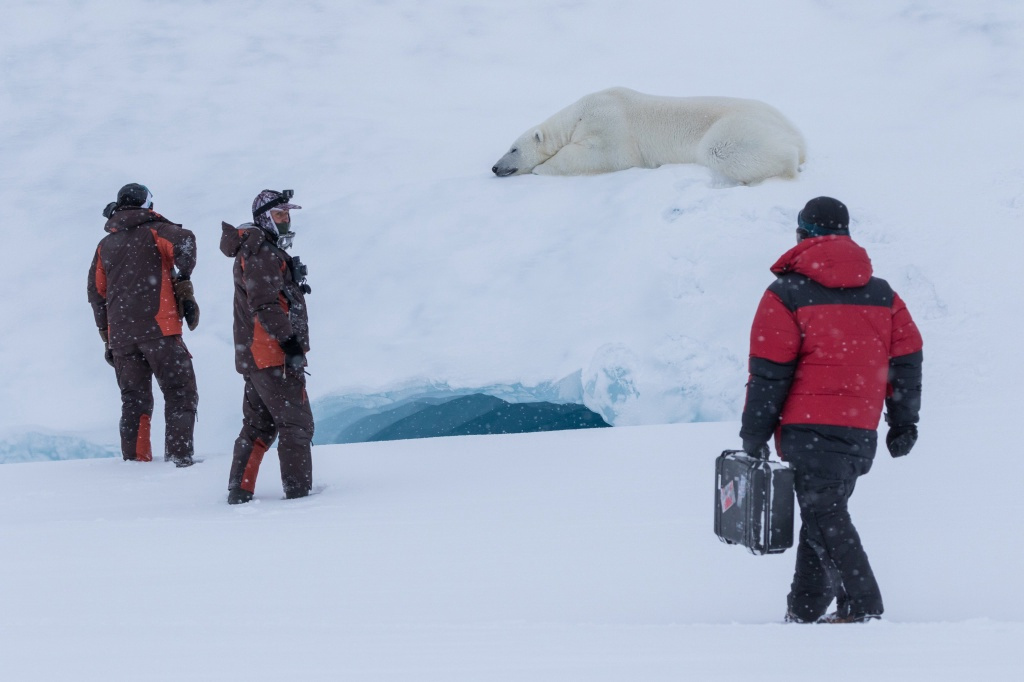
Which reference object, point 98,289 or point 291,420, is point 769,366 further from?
point 98,289

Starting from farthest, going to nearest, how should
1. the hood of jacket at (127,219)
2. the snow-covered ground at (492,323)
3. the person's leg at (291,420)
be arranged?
the hood of jacket at (127,219), the person's leg at (291,420), the snow-covered ground at (492,323)

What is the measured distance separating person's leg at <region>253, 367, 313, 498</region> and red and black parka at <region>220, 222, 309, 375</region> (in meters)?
0.07

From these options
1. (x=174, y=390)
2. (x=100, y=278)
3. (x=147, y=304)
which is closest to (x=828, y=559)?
(x=174, y=390)

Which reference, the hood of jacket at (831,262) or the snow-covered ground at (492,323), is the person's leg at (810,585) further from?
the hood of jacket at (831,262)

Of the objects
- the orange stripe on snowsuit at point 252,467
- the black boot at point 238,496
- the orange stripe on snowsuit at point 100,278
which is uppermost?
the orange stripe on snowsuit at point 100,278

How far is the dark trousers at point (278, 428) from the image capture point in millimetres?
3695

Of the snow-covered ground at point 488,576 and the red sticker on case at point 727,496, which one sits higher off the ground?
the red sticker on case at point 727,496

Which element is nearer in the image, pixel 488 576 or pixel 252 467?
pixel 488 576

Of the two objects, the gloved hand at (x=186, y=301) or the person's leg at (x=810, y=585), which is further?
the gloved hand at (x=186, y=301)

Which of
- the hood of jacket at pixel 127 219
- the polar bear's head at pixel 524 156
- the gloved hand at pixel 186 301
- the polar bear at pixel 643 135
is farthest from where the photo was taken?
the polar bear's head at pixel 524 156

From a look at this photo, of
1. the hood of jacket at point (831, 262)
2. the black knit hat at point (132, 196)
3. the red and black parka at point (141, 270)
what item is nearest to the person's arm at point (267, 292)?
the red and black parka at point (141, 270)

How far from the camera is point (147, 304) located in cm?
460

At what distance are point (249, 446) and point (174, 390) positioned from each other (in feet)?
3.57

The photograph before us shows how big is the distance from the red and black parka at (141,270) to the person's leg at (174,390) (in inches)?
2.9
